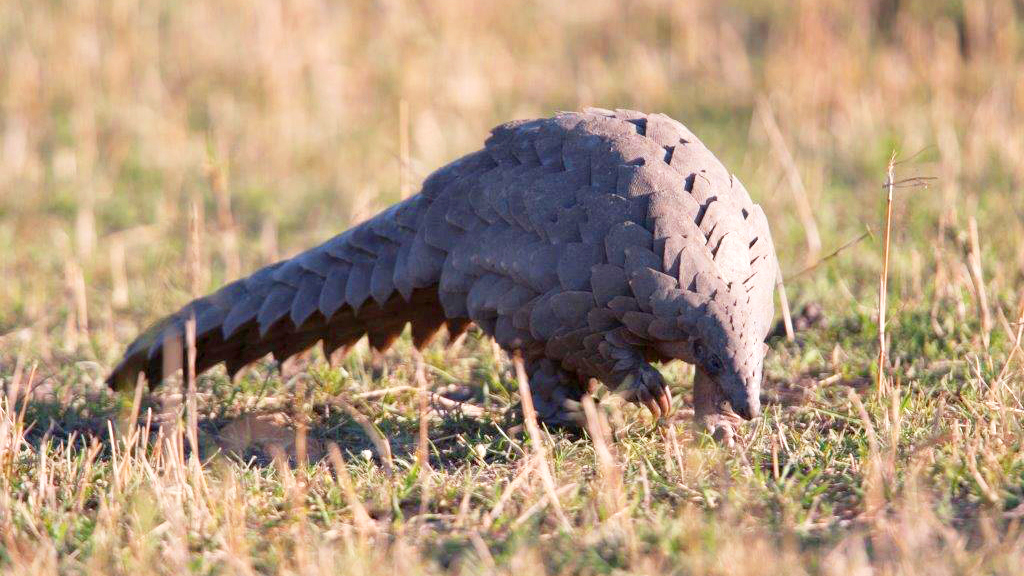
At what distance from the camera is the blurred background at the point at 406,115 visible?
5.29 meters

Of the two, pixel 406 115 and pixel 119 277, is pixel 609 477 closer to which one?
pixel 406 115

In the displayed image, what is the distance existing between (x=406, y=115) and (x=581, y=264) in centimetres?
223

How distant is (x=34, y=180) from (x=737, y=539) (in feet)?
16.6

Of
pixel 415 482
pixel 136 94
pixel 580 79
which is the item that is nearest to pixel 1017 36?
pixel 580 79

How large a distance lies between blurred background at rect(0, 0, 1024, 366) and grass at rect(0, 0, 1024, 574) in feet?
0.08

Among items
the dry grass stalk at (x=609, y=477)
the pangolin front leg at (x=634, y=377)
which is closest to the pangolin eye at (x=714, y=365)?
the pangolin front leg at (x=634, y=377)

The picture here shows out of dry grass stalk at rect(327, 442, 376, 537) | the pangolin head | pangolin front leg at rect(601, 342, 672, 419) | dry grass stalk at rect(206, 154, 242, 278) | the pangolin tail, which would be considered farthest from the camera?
dry grass stalk at rect(206, 154, 242, 278)

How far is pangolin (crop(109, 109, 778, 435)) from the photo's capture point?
3.15 meters

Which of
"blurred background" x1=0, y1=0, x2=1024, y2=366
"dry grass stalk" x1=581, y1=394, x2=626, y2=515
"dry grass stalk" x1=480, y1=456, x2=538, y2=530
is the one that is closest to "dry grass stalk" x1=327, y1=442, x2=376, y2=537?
"dry grass stalk" x1=480, y1=456, x2=538, y2=530

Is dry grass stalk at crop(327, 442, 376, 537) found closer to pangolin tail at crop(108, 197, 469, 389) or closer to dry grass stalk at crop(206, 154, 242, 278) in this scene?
pangolin tail at crop(108, 197, 469, 389)

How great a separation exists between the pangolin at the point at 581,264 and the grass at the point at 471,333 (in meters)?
0.21

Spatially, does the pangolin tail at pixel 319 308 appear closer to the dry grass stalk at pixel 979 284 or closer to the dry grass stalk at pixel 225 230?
the dry grass stalk at pixel 225 230

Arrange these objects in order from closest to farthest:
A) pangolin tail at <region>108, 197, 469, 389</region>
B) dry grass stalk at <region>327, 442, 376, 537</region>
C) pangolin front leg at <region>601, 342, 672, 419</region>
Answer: dry grass stalk at <region>327, 442, 376, 537</region>
pangolin front leg at <region>601, 342, 672, 419</region>
pangolin tail at <region>108, 197, 469, 389</region>

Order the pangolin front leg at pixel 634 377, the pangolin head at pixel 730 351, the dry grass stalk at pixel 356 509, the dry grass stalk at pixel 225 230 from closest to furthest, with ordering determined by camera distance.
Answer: the dry grass stalk at pixel 356 509 → the pangolin head at pixel 730 351 → the pangolin front leg at pixel 634 377 → the dry grass stalk at pixel 225 230
